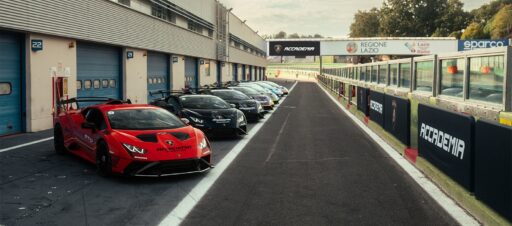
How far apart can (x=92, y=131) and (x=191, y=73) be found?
29743 millimetres

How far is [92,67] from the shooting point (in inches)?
826

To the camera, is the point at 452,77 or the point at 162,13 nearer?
the point at 452,77

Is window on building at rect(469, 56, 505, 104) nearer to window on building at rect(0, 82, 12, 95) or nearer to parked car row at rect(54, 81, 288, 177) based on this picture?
parked car row at rect(54, 81, 288, 177)

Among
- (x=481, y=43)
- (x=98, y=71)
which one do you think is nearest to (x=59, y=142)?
(x=98, y=71)

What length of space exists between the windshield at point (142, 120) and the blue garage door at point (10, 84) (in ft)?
22.2

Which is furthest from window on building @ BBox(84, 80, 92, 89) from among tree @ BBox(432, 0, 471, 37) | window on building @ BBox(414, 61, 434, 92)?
tree @ BBox(432, 0, 471, 37)

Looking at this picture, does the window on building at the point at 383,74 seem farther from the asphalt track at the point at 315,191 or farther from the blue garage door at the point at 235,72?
the blue garage door at the point at 235,72

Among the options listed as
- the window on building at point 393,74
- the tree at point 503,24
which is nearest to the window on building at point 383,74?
the window on building at point 393,74

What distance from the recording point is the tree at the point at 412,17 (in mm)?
118250

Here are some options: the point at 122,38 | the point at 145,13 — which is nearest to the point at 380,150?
the point at 122,38

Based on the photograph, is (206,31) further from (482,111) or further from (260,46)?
(260,46)

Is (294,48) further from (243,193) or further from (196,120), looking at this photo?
(243,193)

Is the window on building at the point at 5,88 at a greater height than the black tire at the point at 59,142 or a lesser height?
greater

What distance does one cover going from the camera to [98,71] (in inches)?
848
